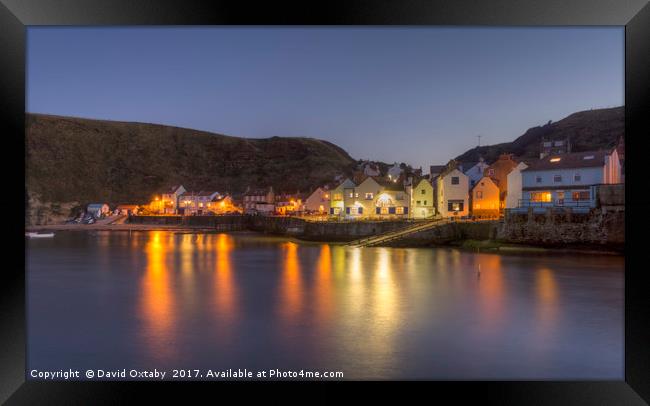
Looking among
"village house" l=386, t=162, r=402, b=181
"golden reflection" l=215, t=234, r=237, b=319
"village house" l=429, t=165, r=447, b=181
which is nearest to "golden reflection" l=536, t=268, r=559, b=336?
"golden reflection" l=215, t=234, r=237, b=319

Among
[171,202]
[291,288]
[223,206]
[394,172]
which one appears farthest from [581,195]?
[171,202]

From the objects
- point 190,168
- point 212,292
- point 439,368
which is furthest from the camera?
point 190,168

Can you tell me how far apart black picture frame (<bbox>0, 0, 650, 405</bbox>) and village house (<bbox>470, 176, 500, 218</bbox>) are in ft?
87.1

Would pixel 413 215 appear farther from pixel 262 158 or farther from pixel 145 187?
pixel 262 158

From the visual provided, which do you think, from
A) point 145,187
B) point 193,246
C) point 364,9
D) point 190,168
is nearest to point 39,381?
point 364,9

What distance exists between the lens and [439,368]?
7.66m

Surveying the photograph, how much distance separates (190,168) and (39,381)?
98.7 meters

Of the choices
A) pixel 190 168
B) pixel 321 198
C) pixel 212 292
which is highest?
pixel 190 168

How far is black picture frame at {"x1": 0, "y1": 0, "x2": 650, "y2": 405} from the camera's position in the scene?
480 cm

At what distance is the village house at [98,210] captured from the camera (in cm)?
6469

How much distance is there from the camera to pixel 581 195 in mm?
24500

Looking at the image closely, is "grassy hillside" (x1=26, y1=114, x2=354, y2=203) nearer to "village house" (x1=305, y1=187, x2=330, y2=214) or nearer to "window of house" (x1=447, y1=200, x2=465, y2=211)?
"village house" (x1=305, y1=187, x2=330, y2=214)

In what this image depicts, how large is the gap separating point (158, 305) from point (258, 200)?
4793 cm

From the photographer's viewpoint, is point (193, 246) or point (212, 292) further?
point (193, 246)
